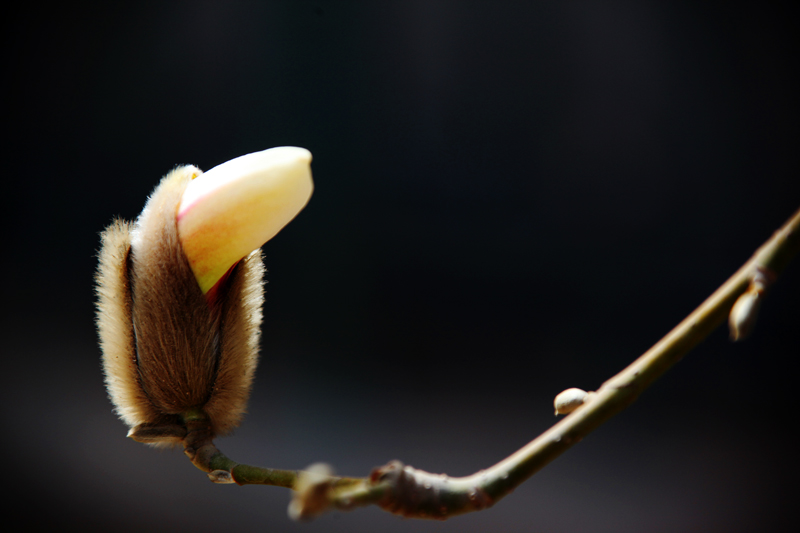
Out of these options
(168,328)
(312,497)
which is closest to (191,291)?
(168,328)

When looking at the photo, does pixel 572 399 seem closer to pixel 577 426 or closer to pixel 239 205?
pixel 577 426

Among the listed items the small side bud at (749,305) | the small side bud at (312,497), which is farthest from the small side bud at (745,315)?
the small side bud at (312,497)

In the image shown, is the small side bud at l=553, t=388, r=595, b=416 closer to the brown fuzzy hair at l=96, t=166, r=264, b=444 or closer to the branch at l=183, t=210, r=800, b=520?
the branch at l=183, t=210, r=800, b=520

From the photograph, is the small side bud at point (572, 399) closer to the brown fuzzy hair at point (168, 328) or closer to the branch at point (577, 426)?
the branch at point (577, 426)

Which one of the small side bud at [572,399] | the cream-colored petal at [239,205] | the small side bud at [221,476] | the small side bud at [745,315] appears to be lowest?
the small side bud at [221,476]

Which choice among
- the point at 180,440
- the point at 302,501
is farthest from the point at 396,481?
the point at 180,440

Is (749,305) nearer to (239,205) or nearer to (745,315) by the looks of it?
(745,315)

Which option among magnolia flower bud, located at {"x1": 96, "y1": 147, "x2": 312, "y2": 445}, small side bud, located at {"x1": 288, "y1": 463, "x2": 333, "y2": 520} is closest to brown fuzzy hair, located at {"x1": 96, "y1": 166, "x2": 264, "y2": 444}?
magnolia flower bud, located at {"x1": 96, "y1": 147, "x2": 312, "y2": 445}

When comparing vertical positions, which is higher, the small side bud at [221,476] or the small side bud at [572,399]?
the small side bud at [572,399]
